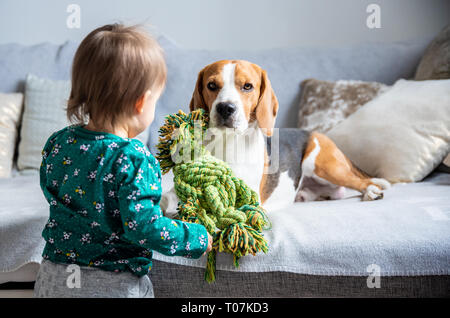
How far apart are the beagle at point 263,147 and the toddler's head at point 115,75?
0.42 m

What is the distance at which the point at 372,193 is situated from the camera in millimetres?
1564

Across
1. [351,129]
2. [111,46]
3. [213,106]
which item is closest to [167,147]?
[213,106]

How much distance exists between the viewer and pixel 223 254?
109cm

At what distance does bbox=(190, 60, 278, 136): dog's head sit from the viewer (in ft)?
4.28

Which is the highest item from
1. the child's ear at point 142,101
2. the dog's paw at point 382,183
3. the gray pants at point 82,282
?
the child's ear at point 142,101

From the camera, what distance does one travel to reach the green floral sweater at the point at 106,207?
839 millimetres

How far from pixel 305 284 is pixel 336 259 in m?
0.11

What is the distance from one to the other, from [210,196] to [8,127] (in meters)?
1.49

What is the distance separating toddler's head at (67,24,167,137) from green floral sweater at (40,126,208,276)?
56mm

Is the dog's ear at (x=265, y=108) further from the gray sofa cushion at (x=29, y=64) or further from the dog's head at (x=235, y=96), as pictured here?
the gray sofa cushion at (x=29, y=64)

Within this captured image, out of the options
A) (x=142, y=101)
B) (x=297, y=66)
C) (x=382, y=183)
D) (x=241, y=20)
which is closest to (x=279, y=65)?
(x=297, y=66)

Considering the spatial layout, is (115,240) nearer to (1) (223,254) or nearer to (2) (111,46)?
(1) (223,254)

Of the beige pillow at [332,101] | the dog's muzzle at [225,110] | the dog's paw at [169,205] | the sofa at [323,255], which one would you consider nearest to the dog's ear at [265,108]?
the dog's muzzle at [225,110]

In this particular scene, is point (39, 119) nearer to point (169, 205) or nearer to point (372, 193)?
point (169, 205)
